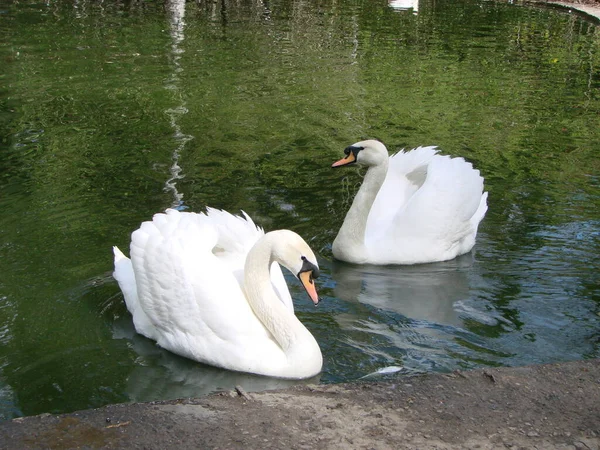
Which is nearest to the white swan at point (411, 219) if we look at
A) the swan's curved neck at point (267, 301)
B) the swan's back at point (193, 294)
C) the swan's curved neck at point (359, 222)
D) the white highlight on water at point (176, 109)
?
the swan's curved neck at point (359, 222)

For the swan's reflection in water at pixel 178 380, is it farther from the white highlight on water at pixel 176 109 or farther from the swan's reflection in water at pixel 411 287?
the white highlight on water at pixel 176 109

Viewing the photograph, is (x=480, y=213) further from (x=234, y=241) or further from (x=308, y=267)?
(x=308, y=267)


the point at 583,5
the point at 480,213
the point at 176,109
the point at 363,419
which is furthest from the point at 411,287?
the point at 583,5

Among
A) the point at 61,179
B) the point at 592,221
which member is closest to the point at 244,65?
the point at 61,179

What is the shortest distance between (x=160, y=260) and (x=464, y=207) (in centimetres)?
270

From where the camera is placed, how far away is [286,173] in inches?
340

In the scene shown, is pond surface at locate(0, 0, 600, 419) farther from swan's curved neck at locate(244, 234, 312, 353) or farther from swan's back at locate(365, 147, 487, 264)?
swan's curved neck at locate(244, 234, 312, 353)

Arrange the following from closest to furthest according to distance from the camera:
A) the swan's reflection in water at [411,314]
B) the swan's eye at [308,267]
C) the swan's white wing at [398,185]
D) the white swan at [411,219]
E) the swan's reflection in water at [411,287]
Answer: the swan's eye at [308,267], the swan's reflection in water at [411,314], the swan's reflection in water at [411,287], the white swan at [411,219], the swan's white wing at [398,185]

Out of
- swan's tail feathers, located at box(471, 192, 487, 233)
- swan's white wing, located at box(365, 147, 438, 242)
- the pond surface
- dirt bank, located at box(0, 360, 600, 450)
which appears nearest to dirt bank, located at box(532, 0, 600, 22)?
the pond surface

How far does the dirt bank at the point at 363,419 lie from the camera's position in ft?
12.6

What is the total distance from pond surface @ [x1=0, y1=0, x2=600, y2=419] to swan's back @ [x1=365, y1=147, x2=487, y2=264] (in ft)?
0.50

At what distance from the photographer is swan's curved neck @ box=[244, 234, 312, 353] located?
16.2 ft

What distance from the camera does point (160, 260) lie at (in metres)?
5.12

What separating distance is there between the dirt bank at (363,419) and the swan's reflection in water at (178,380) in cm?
55
